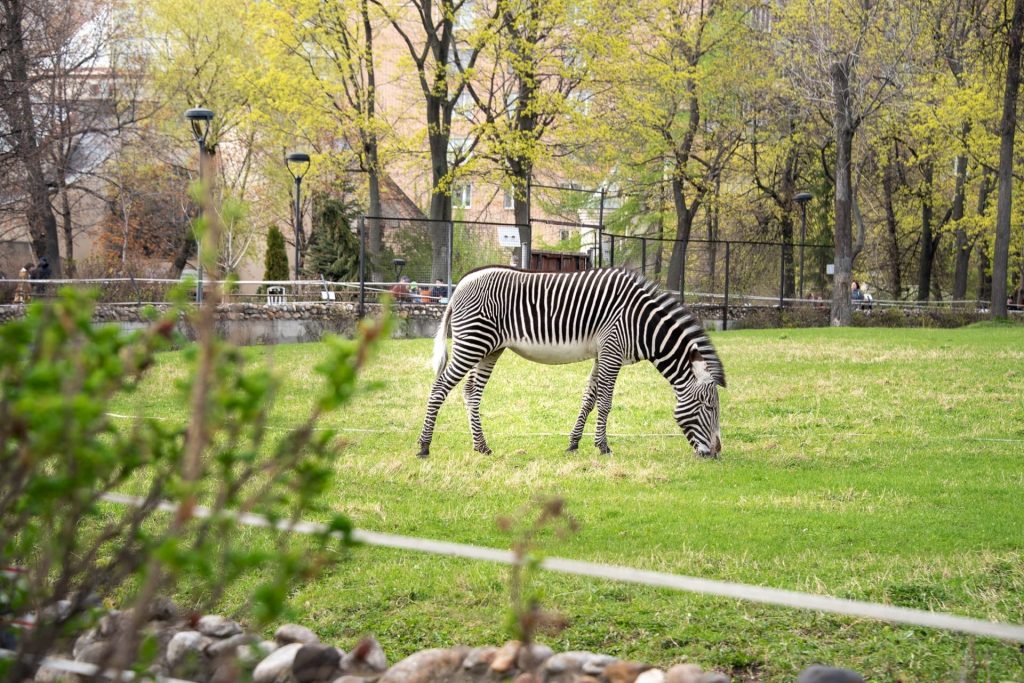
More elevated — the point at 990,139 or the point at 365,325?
the point at 990,139

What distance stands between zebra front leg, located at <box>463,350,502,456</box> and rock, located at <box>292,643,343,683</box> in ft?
21.3

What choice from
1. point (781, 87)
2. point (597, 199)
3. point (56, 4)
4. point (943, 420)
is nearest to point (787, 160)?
point (781, 87)

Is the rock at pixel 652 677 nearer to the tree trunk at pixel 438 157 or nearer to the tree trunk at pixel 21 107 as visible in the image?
the tree trunk at pixel 21 107

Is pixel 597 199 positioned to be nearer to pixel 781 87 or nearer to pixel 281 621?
pixel 781 87

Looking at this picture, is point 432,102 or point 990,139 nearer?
point 432,102

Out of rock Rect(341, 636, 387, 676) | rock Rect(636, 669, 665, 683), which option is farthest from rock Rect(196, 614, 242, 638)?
rock Rect(636, 669, 665, 683)

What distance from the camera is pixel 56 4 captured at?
31906mm

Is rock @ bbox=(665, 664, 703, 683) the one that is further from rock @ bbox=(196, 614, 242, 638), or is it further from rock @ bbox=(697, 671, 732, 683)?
rock @ bbox=(196, 614, 242, 638)

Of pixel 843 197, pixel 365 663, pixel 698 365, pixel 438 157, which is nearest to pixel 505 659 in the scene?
pixel 365 663

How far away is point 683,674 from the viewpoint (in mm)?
4535

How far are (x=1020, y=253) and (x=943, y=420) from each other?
33056 mm

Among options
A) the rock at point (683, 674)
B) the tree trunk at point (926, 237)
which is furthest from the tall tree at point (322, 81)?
the rock at point (683, 674)

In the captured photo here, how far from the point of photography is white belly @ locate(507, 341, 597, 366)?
11.8m

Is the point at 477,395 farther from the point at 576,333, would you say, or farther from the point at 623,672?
the point at 623,672
